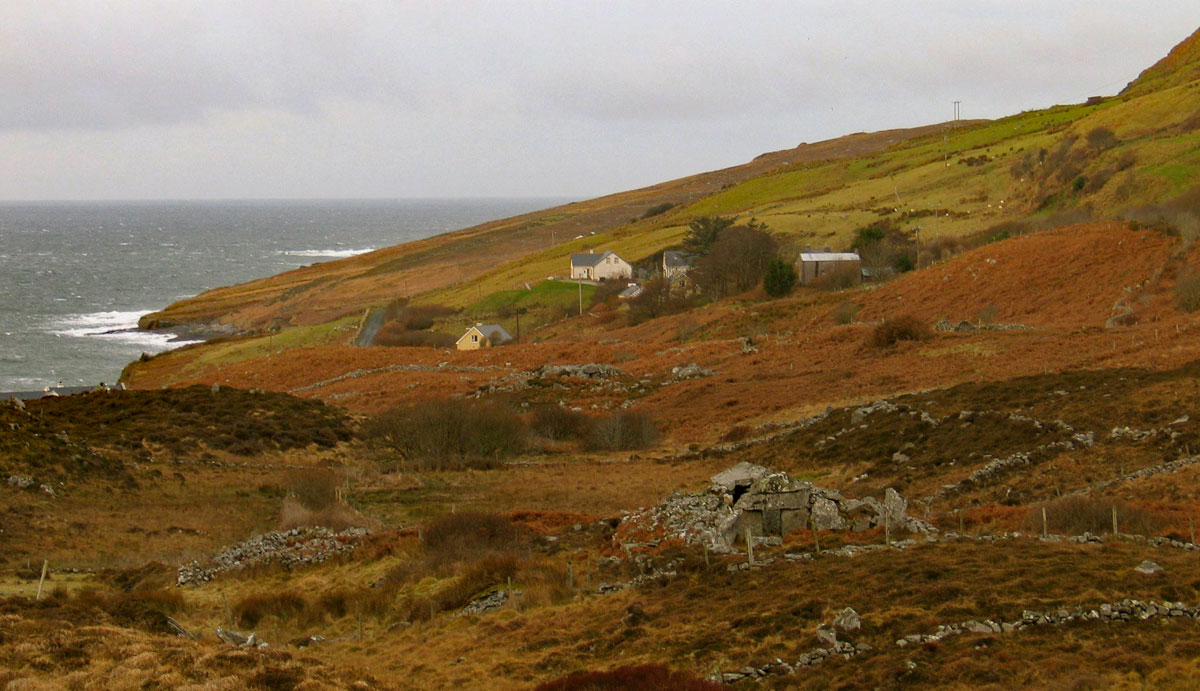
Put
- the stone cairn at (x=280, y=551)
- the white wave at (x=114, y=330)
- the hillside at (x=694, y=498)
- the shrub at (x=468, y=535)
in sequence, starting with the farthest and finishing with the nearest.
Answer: the white wave at (x=114, y=330), the shrub at (x=468, y=535), the stone cairn at (x=280, y=551), the hillside at (x=694, y=498)

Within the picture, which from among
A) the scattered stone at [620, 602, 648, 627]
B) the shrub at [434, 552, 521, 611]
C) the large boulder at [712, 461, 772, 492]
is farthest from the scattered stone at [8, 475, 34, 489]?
the scattered stone at [620, 602, 648, 627]

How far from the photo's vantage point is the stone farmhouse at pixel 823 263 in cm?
6749

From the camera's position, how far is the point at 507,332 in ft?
245

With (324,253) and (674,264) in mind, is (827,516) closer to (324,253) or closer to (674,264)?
(674,264)

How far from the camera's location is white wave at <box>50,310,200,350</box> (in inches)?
3521

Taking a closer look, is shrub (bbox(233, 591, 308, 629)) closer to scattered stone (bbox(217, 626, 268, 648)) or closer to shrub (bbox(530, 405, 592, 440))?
scattered stone (bbox(217, 626, 268, 648))

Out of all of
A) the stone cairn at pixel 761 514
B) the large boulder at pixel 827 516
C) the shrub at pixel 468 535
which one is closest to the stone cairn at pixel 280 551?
the shrub at pixel 468 535

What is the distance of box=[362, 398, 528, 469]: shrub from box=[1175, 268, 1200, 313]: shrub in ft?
85.4

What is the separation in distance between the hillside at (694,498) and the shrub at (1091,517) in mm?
76

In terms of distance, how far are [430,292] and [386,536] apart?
3300 inches

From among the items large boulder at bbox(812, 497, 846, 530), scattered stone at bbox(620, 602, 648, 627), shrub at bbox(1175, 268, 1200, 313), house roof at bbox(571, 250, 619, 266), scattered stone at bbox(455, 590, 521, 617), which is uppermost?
house roof at bbox(571, 250, 619, 266)

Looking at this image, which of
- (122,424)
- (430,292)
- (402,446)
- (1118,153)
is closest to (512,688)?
(402,446)

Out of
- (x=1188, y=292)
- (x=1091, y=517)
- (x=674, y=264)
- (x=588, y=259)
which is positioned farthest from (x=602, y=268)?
(x=1091, y=517)

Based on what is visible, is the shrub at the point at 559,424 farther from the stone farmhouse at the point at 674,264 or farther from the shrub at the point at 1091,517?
the stone farmhouse at the point at 674,264
